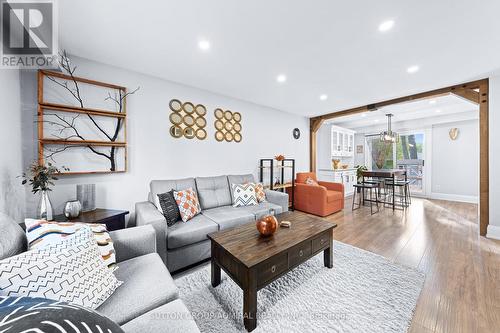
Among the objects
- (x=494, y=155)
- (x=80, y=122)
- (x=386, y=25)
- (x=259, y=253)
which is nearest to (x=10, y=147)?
(x=80, y=122)

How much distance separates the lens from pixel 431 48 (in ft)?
6.70

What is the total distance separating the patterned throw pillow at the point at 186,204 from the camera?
7.52 ft

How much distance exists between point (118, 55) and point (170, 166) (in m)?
1.53

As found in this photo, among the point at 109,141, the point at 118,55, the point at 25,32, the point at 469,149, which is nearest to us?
the point at 25,32

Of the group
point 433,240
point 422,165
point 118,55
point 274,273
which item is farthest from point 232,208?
point 422,165

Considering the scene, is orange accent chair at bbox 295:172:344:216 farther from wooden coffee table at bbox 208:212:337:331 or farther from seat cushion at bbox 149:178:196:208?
seat cushion at bbox 149:178:196:208

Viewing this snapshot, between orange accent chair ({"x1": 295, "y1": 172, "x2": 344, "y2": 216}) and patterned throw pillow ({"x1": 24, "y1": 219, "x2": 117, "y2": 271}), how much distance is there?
3.49 metres

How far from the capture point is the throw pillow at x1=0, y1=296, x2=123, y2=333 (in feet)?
1.36

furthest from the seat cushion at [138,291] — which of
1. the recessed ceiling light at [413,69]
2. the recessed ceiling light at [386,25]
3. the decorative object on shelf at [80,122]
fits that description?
the recessed ceiling light at [413,69]

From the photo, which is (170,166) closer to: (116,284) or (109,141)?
(109,141)

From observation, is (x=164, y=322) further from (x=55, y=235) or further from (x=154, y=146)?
(x=154, y=146)

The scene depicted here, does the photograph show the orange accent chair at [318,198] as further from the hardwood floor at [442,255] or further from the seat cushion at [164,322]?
the seat cushion at [164,322]

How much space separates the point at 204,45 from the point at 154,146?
5.13 ft

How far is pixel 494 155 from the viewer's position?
2.72 meters
